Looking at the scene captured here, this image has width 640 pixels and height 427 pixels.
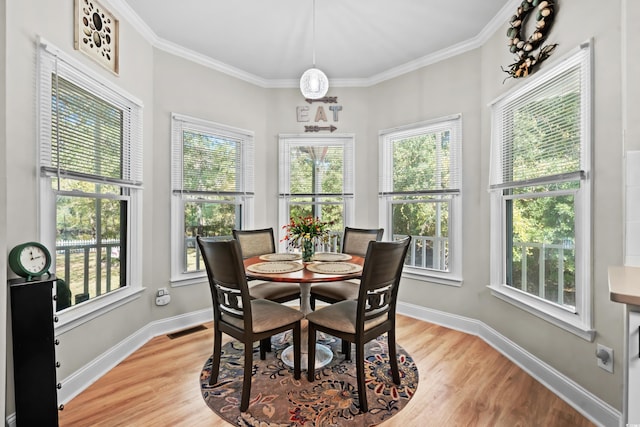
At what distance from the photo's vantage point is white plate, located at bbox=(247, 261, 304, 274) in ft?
6.75

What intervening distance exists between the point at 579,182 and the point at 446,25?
1677 mm

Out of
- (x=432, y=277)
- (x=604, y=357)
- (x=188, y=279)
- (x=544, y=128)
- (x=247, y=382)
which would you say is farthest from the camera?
(x=432, y=277)

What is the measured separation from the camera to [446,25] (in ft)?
8.49

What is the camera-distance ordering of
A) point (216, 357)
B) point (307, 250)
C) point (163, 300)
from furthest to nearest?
point (163, 300) → point (307, 250) → point (216, 357)

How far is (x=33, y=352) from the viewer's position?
1513mm

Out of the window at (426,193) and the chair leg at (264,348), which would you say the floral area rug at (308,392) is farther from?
the window at (426,193)

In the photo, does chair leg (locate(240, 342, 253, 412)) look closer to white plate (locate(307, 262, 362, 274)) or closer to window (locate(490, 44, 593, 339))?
white plate (locate(307, 262, 362, 274))

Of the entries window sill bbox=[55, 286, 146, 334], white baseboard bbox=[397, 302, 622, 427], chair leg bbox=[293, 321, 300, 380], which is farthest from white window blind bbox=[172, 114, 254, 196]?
white baseboard bbox=[397, 302, 622, 427]

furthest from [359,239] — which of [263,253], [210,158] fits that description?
[210,158]

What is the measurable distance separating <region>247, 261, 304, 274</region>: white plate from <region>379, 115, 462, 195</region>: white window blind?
161cm

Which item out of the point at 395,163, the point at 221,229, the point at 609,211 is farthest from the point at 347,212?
the point at 609,211

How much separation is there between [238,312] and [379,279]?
0.89 metres

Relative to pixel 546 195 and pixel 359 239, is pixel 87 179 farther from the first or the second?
pixel 546 195

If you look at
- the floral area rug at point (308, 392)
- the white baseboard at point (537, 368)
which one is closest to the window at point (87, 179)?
the floral area rug at point (308, 392)
